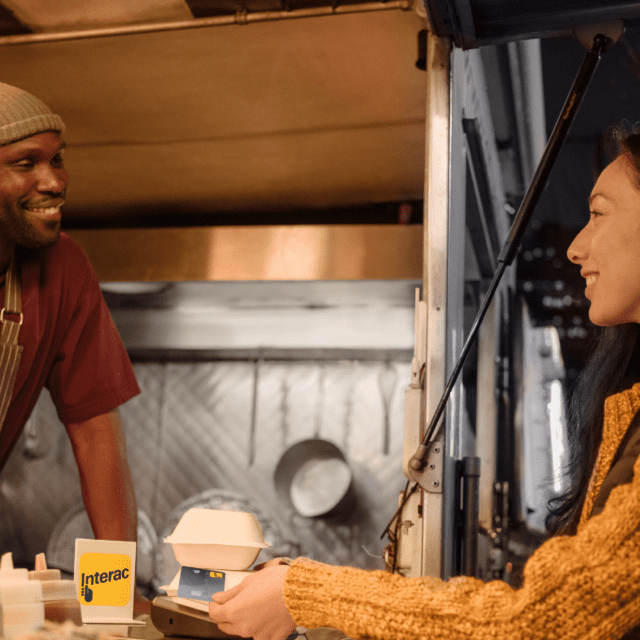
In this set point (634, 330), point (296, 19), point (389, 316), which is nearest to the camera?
point (634, 330)

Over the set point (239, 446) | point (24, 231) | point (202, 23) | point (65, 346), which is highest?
point (202, 23)

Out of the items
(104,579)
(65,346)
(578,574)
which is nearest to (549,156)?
(578,574)

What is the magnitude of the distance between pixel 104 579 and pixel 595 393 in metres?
0.90

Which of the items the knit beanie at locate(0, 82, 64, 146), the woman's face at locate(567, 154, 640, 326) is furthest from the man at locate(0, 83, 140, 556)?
the woman's face at locate(567, 154, 640, 326)

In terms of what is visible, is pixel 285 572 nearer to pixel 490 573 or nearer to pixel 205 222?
pixel 490 573

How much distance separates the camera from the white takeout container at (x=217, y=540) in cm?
105

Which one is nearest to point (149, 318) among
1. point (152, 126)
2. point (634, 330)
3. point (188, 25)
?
point (152, 126)

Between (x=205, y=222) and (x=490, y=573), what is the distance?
191cm

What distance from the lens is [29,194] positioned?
1518 millimetres

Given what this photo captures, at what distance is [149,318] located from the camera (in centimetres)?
330

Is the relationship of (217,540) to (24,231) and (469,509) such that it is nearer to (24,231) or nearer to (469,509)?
(469,509)

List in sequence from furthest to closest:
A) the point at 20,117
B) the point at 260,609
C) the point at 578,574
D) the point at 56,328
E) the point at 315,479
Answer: the point at 315,479 < the point at 56,328 < the point at 20,117 < the point at 260,609 < the point at 578,574

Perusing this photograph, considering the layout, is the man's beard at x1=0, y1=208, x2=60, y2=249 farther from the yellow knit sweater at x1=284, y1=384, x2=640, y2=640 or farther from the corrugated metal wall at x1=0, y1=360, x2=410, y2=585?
the corrugated metal wall at x1=0, y1=360, x2=410, y2=585

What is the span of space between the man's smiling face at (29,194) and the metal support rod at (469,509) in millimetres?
1076
